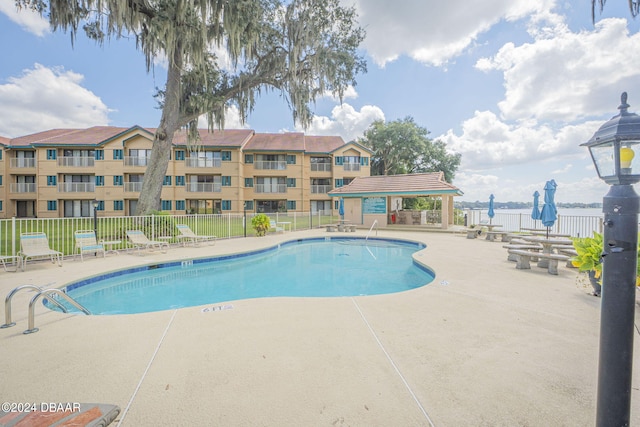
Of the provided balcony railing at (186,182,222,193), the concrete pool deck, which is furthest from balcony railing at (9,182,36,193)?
the concrete pool deck

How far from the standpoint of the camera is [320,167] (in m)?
31.0

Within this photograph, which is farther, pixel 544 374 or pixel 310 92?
pixel 310 92

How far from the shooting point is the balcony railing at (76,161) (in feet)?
86.5

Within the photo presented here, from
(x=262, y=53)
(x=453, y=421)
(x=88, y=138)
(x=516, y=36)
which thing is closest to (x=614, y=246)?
(x=453, y=421)

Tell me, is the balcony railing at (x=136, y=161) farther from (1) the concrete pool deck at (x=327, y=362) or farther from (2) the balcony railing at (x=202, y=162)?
(1) the concrete pool deck at (x=327, y=362)

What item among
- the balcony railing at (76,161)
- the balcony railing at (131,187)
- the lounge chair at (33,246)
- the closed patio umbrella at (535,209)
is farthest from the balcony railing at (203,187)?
the closed patio umbrella at (535,209)

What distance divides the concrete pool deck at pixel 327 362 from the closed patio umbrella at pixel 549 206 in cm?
431

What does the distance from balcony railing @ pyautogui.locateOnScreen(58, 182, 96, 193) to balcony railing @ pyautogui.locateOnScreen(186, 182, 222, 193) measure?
29.5ft

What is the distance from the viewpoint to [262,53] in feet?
46.4

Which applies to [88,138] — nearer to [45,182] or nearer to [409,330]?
[45,182]

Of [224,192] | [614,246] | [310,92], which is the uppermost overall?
[310,92]

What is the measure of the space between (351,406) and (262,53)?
15.8 m

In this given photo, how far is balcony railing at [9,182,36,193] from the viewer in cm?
2625

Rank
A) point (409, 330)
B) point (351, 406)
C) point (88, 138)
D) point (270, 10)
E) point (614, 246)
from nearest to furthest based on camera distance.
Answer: point (614, 246)
point (351, 406)
point (409, 330)
point (270, 10)
point (88, 138)
